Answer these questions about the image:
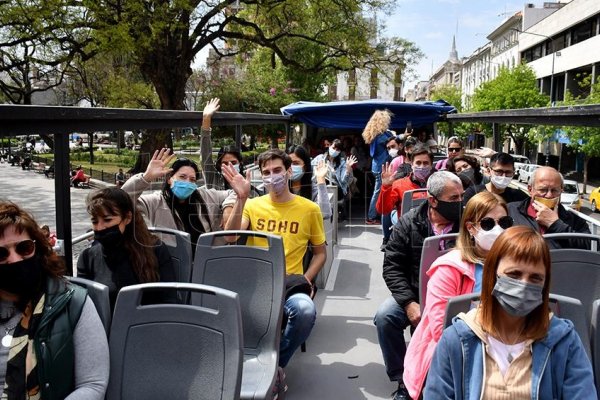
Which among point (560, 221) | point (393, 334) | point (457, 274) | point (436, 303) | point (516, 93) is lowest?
point (393, 334)

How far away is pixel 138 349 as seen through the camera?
242 cm

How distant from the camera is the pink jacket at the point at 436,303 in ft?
9.02

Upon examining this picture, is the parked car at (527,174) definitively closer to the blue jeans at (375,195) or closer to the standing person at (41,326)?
the blue jeans at (375,195)

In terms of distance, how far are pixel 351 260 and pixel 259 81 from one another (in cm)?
2803

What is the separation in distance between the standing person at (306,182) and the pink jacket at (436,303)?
234 centimetres

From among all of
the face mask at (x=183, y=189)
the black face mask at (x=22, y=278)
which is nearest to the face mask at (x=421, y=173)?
the face mask at (x=183, y=189)

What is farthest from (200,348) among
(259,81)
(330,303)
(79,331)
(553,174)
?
(259,81)

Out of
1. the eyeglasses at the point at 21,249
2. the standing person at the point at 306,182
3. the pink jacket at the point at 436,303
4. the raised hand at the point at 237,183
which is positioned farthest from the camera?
the standing person at the point at 306,182

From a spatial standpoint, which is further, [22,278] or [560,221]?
[560,221]

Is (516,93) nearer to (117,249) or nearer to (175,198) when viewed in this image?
(175,198)

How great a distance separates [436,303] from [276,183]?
1604 millimetres

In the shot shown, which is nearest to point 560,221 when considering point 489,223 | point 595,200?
point 489,223

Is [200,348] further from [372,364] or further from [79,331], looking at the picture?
[372,364]

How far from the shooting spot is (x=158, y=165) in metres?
3.55
